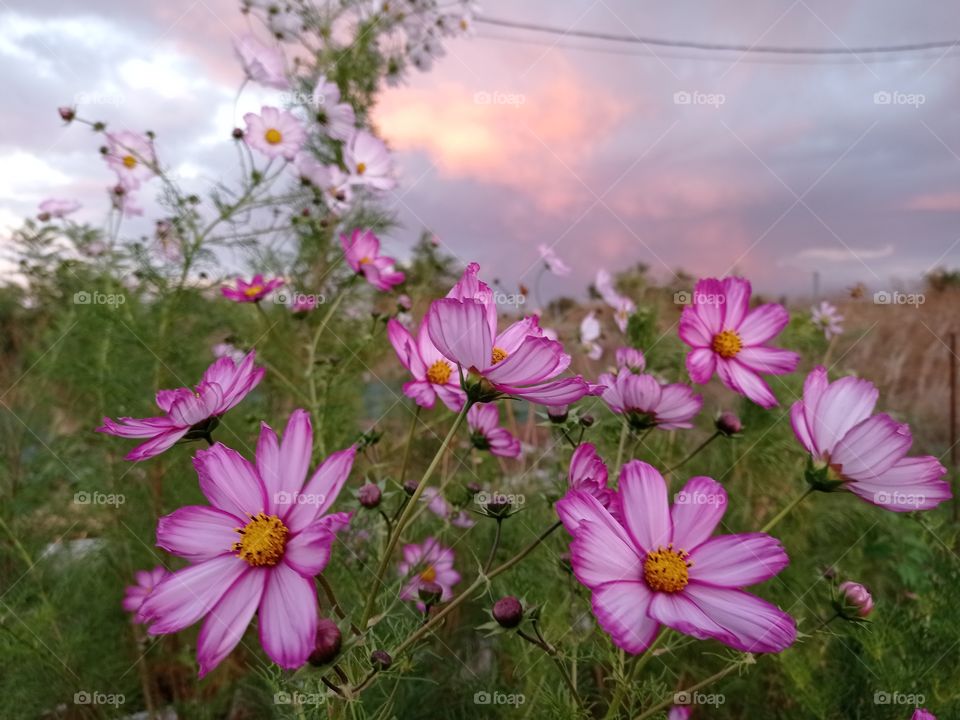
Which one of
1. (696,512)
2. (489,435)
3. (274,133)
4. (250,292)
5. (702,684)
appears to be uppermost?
(274,133)

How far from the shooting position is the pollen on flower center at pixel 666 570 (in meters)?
0.37

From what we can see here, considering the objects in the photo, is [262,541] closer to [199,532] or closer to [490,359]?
[199,532]

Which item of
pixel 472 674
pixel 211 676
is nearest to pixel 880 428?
pixel 472 674

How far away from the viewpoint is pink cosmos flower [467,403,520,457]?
565mm

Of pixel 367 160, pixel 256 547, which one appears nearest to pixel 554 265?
pixel 367 160

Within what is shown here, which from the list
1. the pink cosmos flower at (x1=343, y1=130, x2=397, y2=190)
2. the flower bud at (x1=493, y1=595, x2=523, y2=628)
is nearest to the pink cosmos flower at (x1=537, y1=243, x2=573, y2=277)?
the pink cosmos flower at (x1=343, y1=130, x2=397, y2=190)

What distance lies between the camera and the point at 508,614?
382 mm

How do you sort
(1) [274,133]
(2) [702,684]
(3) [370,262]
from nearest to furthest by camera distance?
(2) [702,684] → (3) [370,262] → (1) [274,133]

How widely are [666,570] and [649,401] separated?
19 centimetres

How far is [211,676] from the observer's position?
114 cm

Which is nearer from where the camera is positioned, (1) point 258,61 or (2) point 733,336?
(2) point 733,336

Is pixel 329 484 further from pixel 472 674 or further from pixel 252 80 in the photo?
pixel 252 80

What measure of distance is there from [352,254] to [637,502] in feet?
2.12

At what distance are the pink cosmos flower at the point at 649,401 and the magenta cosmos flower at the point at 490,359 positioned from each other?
18 cm
